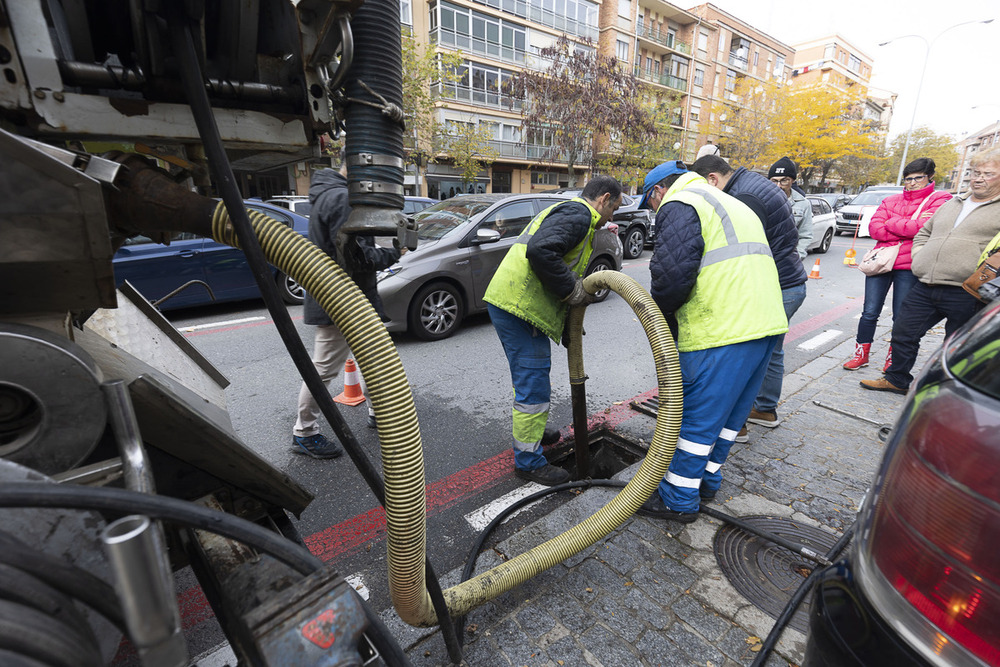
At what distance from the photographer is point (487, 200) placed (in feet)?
22.4

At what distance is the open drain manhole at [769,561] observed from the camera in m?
2.09

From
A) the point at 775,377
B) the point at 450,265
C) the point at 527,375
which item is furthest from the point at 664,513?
the point at 450,265

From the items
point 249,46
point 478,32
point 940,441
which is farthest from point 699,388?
point 478,32

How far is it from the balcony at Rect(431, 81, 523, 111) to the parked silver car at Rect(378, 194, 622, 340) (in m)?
21.5

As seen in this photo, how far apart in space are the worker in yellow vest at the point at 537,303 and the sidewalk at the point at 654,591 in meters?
0.51

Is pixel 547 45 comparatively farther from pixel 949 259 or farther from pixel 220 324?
pixel 949 259

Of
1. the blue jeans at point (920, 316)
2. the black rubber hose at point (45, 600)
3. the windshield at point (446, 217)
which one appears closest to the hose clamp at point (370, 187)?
the black rubber hose at point (45, 600)

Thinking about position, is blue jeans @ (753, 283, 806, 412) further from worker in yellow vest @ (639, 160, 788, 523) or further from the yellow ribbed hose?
the yellow ribbed hose

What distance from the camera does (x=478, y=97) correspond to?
89.8ft

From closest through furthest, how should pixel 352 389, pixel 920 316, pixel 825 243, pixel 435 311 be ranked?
pixel 920 316
pixel 352 389
pixel 435 311
pixel 825 243

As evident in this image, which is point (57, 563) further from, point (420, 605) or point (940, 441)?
point (940, 441)

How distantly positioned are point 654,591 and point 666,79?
42306 mm

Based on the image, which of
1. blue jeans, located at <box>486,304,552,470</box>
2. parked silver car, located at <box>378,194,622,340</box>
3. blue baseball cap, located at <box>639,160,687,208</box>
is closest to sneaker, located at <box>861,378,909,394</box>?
parked silver car, located at <box>378,194,622,340</box>

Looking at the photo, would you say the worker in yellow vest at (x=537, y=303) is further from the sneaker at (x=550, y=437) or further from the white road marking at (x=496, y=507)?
the sneaker at (x=550, y=437)
